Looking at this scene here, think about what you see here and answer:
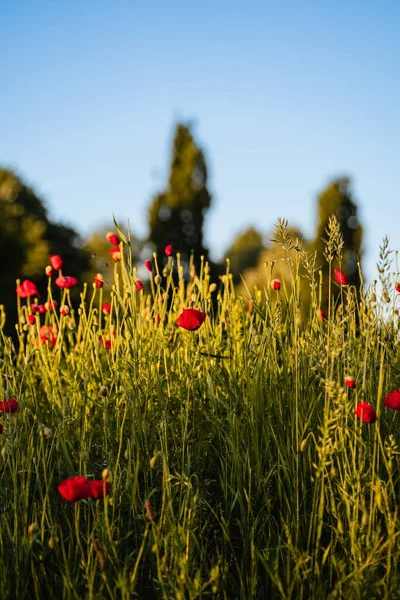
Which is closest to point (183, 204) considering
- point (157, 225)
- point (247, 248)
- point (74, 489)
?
point (157, 225)

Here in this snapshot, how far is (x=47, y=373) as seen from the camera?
10.5 ft

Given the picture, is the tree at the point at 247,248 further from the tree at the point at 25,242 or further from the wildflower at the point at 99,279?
the wildflower at the point at 99,279

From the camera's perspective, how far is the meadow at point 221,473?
5.47ft

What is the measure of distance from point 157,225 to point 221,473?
12.2m

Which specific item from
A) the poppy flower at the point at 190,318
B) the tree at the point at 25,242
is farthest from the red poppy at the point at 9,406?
the tree at the point at 25,242

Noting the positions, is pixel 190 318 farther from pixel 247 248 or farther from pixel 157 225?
pixel 247 248

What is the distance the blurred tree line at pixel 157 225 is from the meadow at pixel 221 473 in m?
8.76

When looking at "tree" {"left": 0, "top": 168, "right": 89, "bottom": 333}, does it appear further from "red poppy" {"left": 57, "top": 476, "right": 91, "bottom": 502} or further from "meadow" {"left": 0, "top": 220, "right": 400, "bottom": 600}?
"red poppy" {"left": 57, "top": 476, "right": 91, "bottom": 502}

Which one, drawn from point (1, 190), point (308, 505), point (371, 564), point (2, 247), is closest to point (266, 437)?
point (308, 505)

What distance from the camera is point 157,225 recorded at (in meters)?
14.4

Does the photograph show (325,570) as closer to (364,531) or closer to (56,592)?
(364,531)

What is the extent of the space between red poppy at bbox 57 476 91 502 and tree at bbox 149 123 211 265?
12522mm

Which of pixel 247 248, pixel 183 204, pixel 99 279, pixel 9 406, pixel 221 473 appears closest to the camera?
pixel 9 406

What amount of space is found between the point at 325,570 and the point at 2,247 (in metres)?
11.2
